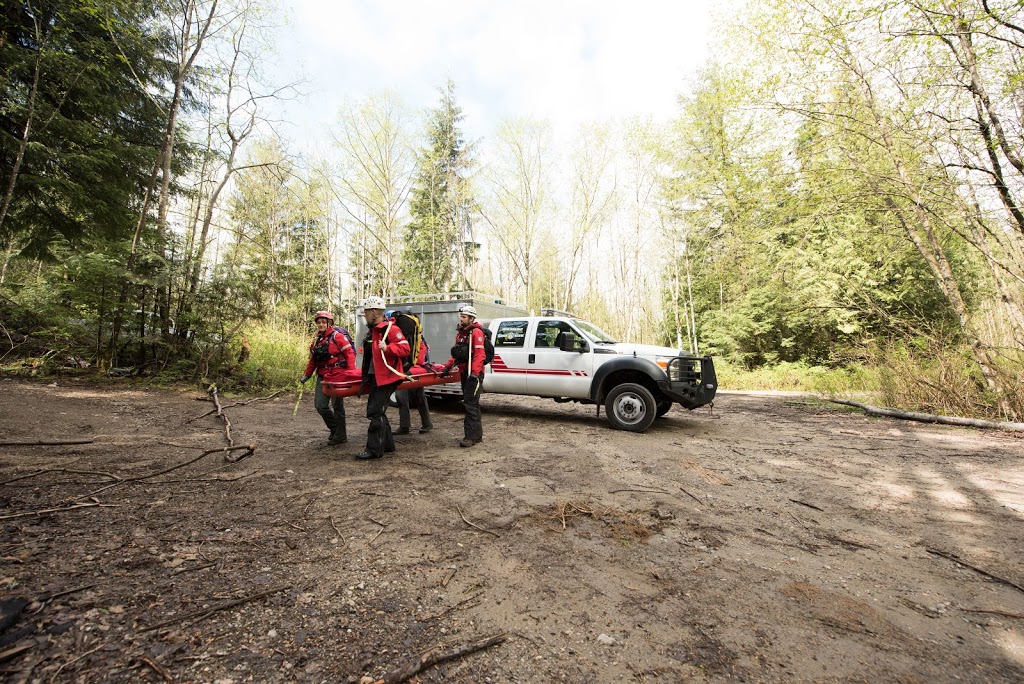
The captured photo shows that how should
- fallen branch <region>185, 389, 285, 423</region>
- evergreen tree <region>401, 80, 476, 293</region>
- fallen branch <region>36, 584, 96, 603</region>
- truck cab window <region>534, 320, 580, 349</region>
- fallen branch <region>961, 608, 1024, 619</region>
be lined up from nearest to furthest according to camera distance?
fallen branch <region>36, 584, 96, 603</region>, fallen branch <region>961, 608, 1024, 619</region>, fallen branch <region>185, 389, 285, 423</region>, truck cab window <region>534, 320, 580, 349</region>, evergreen tree <region>401, 80, 476, 293</region>

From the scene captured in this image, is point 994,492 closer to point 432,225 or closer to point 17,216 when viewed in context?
point 17,216

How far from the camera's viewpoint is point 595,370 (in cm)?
783

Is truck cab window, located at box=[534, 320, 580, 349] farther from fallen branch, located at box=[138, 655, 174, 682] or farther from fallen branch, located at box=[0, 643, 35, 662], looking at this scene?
fallen branch, located at box=[0, 643, 35, 662]

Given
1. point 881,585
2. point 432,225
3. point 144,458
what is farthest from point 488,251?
point 881,585

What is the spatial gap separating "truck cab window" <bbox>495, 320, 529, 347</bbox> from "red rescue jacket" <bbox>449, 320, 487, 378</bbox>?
2.30 metres

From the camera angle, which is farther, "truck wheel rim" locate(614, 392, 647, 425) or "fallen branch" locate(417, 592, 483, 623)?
"truck wheel rim" locate(614, 392, 647, 425)

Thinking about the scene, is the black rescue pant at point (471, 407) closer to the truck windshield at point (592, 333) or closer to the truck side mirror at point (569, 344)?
the truck side mirror at point (569, 344)

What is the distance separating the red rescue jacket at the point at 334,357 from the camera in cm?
561

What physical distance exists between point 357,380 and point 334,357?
16.9 inches

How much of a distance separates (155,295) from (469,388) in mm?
8541

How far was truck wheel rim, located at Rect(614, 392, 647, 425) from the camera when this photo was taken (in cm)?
736

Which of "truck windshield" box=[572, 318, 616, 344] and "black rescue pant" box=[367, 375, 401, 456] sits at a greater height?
"truck windshield" box=[572, 318, 616, 344]

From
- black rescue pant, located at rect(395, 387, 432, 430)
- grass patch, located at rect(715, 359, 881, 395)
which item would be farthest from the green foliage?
grass patch, located at rect(715, 359, 881, 395)

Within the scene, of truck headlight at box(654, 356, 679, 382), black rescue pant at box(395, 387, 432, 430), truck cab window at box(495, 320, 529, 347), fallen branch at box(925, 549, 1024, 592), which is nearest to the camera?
fallen branch at box(925, 549, 1024, 592)
